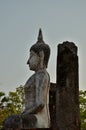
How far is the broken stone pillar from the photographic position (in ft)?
28.7

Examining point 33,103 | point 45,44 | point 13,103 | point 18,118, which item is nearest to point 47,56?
point 45,44

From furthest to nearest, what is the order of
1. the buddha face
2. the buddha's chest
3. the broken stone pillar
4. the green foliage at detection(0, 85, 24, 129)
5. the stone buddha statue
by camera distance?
the green foliage at detection(0, 85, 24, 129)
the buddha face
the broken stone pillar
the buddha's chest
the stone buddha statue

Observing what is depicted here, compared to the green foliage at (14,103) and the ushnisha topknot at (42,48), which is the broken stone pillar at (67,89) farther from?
the green foliage at (14,103)

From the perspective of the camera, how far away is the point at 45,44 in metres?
8.88

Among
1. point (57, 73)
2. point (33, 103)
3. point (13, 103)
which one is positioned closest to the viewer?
point (33, 103)

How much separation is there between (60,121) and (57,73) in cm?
109

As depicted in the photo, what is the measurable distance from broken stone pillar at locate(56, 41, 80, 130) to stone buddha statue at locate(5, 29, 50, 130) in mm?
406

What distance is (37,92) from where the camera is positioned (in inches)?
336

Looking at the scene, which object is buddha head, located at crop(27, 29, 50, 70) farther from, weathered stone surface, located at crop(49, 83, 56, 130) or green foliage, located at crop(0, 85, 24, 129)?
green foliage, located at crop(0, 85, 24, 129)

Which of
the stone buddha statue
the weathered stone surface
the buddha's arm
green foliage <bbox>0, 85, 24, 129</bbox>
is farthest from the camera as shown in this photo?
green foliage <bbox>0, 85, 24, 129</bbox>

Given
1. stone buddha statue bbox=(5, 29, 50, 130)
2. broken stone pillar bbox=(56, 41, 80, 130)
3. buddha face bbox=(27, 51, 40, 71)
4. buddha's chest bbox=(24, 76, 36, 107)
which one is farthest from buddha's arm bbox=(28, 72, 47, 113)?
broken stone pillar bbox=(56, 41, 80, 130)

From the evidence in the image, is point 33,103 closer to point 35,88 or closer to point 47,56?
point 35,88

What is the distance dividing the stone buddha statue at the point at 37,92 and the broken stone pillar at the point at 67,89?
41 cm

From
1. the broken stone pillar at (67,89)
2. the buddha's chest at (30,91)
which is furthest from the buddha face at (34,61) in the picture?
the broken stone pillar at (67,89)
